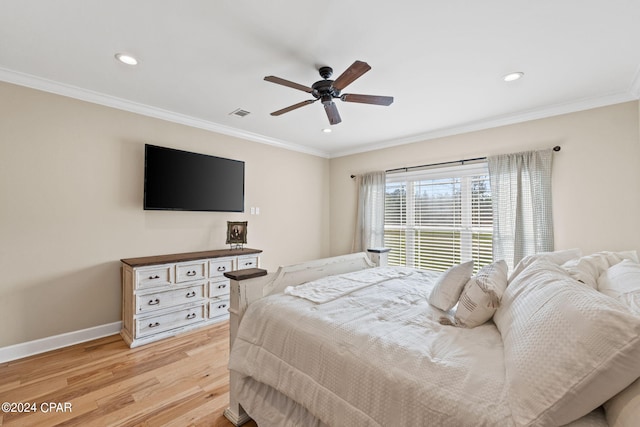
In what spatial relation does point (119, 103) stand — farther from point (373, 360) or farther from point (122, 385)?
point (373, 360)

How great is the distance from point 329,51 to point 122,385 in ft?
9.92

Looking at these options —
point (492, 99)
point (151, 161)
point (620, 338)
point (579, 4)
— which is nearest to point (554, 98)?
point (492, 99)

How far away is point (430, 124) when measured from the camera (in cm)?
383

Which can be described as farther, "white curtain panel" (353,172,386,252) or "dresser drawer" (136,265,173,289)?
"white curtain panel" (353,172,386,252)

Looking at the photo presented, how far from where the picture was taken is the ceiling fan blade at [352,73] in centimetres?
188

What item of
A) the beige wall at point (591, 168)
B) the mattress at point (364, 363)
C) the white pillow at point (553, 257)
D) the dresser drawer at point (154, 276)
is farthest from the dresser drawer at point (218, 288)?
the beige wall at point (591, 168)


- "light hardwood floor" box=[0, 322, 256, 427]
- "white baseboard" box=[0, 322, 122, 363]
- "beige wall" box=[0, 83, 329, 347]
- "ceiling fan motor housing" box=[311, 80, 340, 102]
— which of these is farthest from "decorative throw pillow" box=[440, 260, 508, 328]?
"white baseboard" box=[0, 322, 122, 363]

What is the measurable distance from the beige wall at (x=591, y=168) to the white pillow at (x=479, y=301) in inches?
89.9

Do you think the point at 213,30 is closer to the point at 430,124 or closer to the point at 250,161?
the point at 250,161

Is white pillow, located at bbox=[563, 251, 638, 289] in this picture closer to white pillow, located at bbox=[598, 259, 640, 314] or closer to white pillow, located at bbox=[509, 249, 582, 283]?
white pillow, located at bbox=[598, 259, 640, 314]

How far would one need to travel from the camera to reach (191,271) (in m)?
3.24

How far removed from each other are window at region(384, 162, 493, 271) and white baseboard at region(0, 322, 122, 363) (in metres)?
3.89

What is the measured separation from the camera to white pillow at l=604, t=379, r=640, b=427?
756 millimetres

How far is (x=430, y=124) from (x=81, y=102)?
13.3ft
